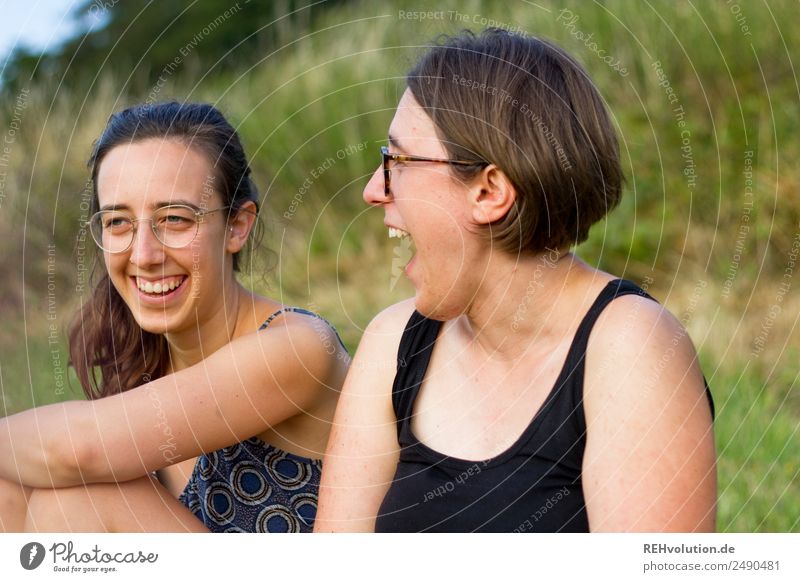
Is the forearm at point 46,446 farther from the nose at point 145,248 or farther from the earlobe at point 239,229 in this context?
the earlobe at point 239,229

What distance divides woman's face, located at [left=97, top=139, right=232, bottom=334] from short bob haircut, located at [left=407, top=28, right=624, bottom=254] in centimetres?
65

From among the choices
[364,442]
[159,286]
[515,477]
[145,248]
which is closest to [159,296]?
[159,286]

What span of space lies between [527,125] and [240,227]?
3.08ft

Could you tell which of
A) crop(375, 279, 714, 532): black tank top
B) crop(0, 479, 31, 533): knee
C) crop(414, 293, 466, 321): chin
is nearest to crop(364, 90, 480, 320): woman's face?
crop(414, 293, 466, 321): chin

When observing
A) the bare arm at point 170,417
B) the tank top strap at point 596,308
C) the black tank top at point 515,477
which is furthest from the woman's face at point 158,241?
the tank top strap at point 596,308

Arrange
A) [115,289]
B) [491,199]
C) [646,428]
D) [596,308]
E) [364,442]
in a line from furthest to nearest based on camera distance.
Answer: [115,289]
[364,442]
[491,199]
[596,308]
[646,428]

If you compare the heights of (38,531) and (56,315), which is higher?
(56,315)

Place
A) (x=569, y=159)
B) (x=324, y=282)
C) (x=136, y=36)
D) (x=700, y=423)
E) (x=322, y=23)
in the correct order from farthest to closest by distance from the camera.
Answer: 1. (x=136, y=36)
2. (x=322, y=23)
3. (x=324, y=282)
4. (x=569, y=159)
5. (x=700, y=423)

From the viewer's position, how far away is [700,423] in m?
1.96

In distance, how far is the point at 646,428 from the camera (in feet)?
6.41

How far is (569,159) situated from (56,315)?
153 inches

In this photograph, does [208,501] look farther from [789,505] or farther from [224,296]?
[789,505]

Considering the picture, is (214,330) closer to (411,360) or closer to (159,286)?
(159,286)

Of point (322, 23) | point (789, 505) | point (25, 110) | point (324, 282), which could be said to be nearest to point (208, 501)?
point (789, 505)
